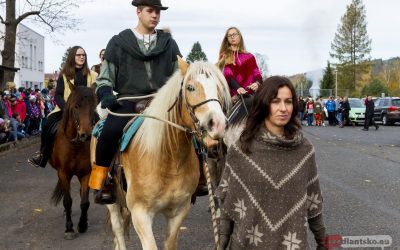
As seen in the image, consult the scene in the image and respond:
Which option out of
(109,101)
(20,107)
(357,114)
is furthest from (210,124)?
(357,114)

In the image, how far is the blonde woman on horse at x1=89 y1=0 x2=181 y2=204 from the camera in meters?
5.50

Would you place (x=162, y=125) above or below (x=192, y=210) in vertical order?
above

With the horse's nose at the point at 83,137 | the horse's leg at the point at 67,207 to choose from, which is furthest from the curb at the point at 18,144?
the horse's nose at the point at 83,137

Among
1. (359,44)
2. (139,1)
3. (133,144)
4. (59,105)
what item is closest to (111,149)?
(133,144)

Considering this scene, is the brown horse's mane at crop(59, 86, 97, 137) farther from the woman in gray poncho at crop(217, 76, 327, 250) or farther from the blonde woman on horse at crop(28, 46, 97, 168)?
the woman in gray poncho at crop(217, 76, 327, 250)

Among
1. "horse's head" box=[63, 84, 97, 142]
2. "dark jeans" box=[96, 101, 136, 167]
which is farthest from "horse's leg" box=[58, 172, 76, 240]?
"dark jeans" box=[96, 101, 136, 167]

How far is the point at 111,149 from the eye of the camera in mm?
5535

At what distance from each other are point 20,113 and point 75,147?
12.8 meters

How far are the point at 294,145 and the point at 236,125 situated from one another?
357 centimetres

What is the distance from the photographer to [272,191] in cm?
333

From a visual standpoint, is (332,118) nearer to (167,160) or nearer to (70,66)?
(70,66)

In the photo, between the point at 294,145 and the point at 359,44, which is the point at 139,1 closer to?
the point at 294,145

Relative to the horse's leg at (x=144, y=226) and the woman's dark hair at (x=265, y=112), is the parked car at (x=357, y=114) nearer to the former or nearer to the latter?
the horse's leg at (x=144, y=226)

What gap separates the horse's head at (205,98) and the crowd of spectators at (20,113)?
38.3 ft
